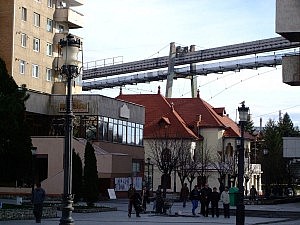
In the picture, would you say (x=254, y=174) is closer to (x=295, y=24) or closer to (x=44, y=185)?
(x=44, y=185)

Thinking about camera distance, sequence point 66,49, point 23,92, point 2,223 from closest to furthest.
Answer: point 66,49 < point 2,223 < point 23,92

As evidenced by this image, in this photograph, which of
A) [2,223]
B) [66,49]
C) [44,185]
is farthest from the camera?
[44,185]

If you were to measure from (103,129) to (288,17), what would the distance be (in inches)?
1970

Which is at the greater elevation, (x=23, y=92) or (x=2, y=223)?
(x=23, y=92)

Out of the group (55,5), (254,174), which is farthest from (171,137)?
(55,5)

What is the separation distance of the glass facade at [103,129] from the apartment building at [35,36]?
6.43 meters

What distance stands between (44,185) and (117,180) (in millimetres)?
8366

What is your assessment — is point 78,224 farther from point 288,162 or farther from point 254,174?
point 254,174

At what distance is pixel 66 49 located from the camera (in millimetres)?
17453

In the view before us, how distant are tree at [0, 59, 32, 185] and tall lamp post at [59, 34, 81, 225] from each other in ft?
40.4

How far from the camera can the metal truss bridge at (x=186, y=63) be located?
9225 cm

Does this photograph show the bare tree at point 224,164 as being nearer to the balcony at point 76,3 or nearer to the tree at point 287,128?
the balcony at point 76,3

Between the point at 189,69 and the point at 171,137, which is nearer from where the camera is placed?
the point at 171,137

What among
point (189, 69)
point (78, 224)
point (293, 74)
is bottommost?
point (78, 224)
